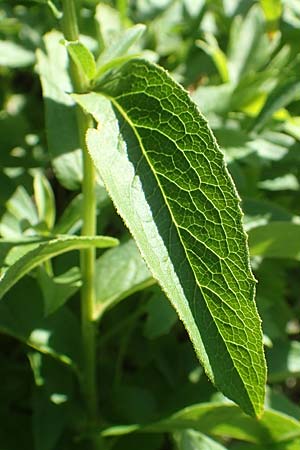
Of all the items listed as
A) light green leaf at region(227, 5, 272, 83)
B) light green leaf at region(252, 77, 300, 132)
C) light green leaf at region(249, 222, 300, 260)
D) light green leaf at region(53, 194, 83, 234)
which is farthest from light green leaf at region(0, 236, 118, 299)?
light green leaf at region(227, 5, 272, 83)

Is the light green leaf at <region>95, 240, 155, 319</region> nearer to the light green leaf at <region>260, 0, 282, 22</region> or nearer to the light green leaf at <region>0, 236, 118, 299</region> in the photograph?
the light green leaf at <region>0, 236, 118, 299</region>

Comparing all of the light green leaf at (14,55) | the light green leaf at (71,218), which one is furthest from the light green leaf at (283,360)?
the light green leaf at (14,55)

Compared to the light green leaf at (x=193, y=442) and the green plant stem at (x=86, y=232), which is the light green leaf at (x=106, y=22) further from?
the light green leaf at (x=193, y=442)

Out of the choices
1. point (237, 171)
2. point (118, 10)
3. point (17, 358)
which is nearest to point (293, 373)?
point (237, 171)

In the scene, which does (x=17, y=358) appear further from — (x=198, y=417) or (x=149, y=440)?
(x=198, y=417)

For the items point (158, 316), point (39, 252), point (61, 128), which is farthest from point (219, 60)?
point (39, 252)

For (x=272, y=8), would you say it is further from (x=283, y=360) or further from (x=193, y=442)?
(x=193, y=442)
